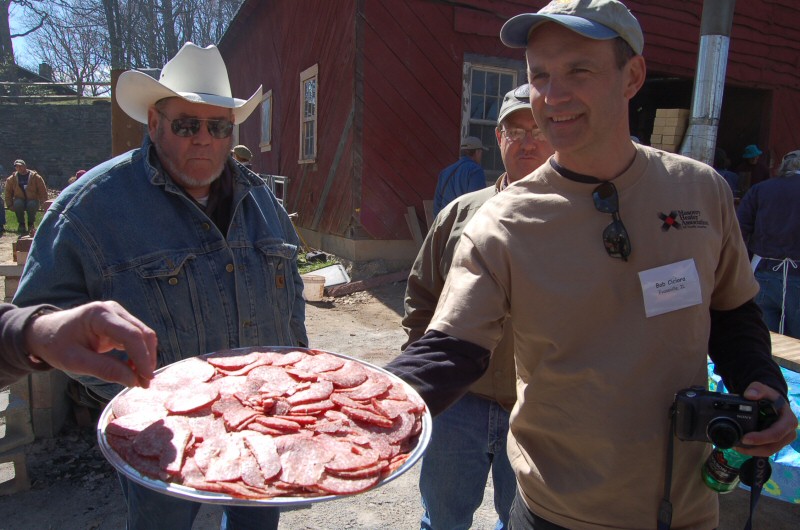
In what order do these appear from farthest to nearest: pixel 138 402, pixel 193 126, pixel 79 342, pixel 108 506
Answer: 1. pixel 108 506
2. pixel 193 126
3. pixel 138 402
4. pixel 79 342


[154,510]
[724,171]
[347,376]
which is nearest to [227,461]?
[347,376]

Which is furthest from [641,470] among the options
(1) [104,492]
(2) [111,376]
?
(1) [104,492]

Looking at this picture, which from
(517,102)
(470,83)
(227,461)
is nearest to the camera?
(227,461)

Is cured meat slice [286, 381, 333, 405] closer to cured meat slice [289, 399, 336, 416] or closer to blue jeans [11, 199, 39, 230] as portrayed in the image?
cured meat slice [289, 399, 336, 416]

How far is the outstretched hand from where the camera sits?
129cm

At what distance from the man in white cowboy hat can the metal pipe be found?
5.60 metres

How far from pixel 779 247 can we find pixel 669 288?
14.2ft

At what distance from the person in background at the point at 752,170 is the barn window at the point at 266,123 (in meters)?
10.4

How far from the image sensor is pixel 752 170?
11102 mm

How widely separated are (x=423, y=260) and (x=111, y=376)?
61.2 inches

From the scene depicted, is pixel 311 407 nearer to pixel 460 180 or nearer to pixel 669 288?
pixel 669 288

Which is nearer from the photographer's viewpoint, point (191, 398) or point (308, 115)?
point (191, 398)

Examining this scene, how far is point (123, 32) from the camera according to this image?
32.5m

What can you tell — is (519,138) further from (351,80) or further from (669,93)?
(669,93)
